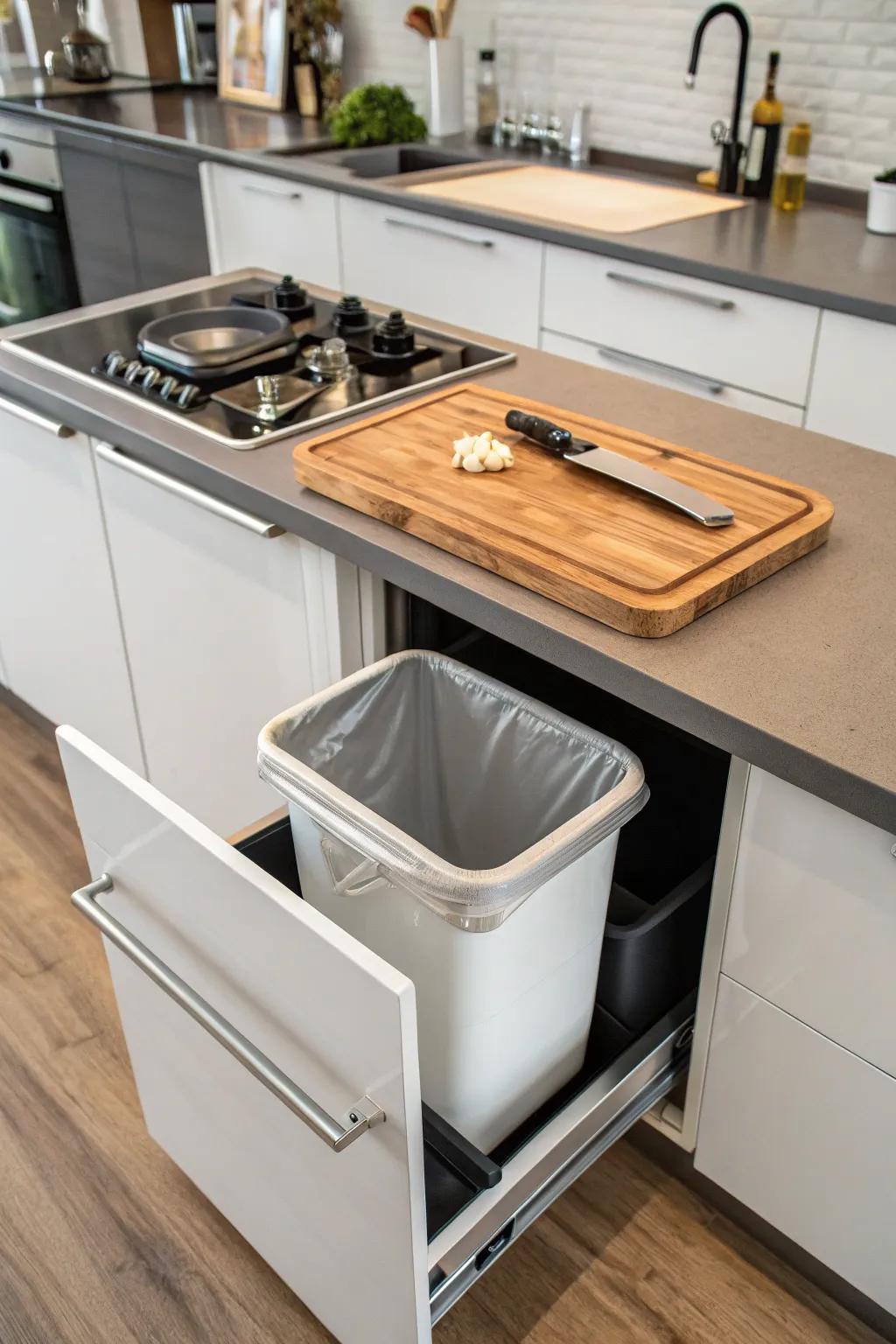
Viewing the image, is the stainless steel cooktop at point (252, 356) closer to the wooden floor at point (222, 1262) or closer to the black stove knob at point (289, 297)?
the black stove knob at point (289, 297)

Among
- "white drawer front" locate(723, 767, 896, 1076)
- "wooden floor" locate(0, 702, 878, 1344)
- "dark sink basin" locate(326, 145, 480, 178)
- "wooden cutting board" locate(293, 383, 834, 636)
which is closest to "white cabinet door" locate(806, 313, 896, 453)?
"wooden cutting board" locate(293, 383, 834, 636)

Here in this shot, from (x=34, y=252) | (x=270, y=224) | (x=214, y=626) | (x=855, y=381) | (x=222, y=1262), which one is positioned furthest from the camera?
(x=34, y=252)

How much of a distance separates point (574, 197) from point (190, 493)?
5.82 ft

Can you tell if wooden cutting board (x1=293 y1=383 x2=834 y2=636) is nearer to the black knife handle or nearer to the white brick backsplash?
the black knife handle

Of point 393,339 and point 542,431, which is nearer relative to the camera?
point 542,431

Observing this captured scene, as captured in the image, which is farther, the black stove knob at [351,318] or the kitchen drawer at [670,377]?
the kitchen drawer at [670,377]

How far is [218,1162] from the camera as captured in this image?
1186mm

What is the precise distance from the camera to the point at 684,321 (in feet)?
7.04

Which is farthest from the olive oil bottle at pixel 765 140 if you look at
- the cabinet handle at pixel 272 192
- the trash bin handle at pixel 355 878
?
the trash bin handle at pixel 355 878

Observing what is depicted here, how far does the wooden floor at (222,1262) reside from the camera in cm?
124

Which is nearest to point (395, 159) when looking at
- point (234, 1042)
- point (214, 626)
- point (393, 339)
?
point (393, 339)

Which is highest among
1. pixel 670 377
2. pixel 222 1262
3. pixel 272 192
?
pixel 272 192

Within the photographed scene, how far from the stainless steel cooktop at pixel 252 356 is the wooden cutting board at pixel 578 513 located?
0.44 feet

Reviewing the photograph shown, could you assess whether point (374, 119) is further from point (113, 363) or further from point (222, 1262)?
point (222, 1262)
